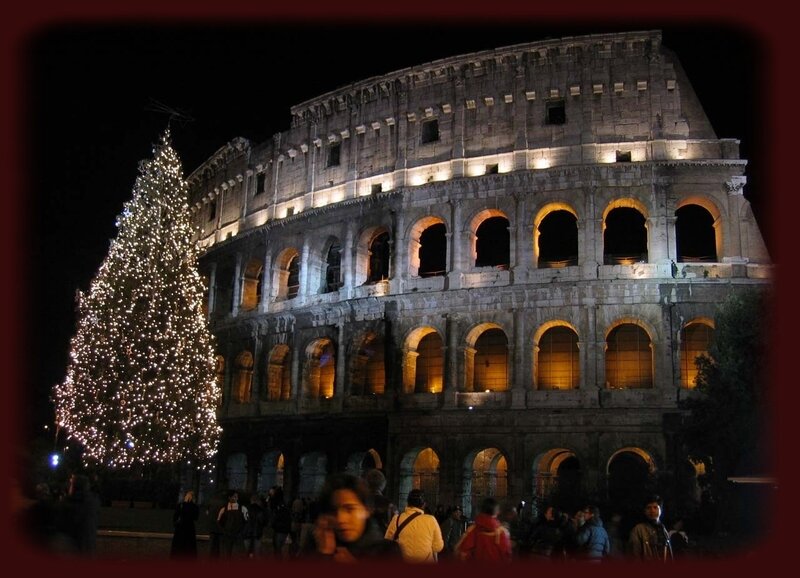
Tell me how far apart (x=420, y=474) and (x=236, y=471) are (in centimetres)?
902

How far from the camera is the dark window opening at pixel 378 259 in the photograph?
31.3 meters

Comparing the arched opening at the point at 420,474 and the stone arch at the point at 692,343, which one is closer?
the stone arch at the point at 692,343

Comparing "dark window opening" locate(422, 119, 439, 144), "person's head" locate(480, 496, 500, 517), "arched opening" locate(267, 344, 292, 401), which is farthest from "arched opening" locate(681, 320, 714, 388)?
"person's head" locate(480, 496, 500, 517)

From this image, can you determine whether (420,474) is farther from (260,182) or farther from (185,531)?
(185,531)

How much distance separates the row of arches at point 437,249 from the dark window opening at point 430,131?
327cm

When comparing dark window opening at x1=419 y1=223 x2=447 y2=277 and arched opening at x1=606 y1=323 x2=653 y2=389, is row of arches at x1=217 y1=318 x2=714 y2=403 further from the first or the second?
dark window opening at x1=419 y1=223 x2=447 y2=277

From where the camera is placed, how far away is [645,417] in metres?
24.4

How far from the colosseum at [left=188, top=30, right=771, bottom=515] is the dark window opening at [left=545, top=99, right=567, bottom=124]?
2.0 inches

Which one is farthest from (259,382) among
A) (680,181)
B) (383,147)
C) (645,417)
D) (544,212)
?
(680,181)

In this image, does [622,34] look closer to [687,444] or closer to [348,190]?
[348,190]

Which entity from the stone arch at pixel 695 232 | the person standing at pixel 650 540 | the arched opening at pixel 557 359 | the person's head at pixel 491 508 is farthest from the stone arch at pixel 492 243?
the person's head at pixel 491 508

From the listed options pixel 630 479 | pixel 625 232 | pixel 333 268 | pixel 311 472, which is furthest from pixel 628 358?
pixel 311 472

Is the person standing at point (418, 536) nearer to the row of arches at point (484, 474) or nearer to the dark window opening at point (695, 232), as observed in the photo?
the row of arches at point (484, 474)

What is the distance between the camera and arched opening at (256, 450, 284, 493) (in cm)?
3175
